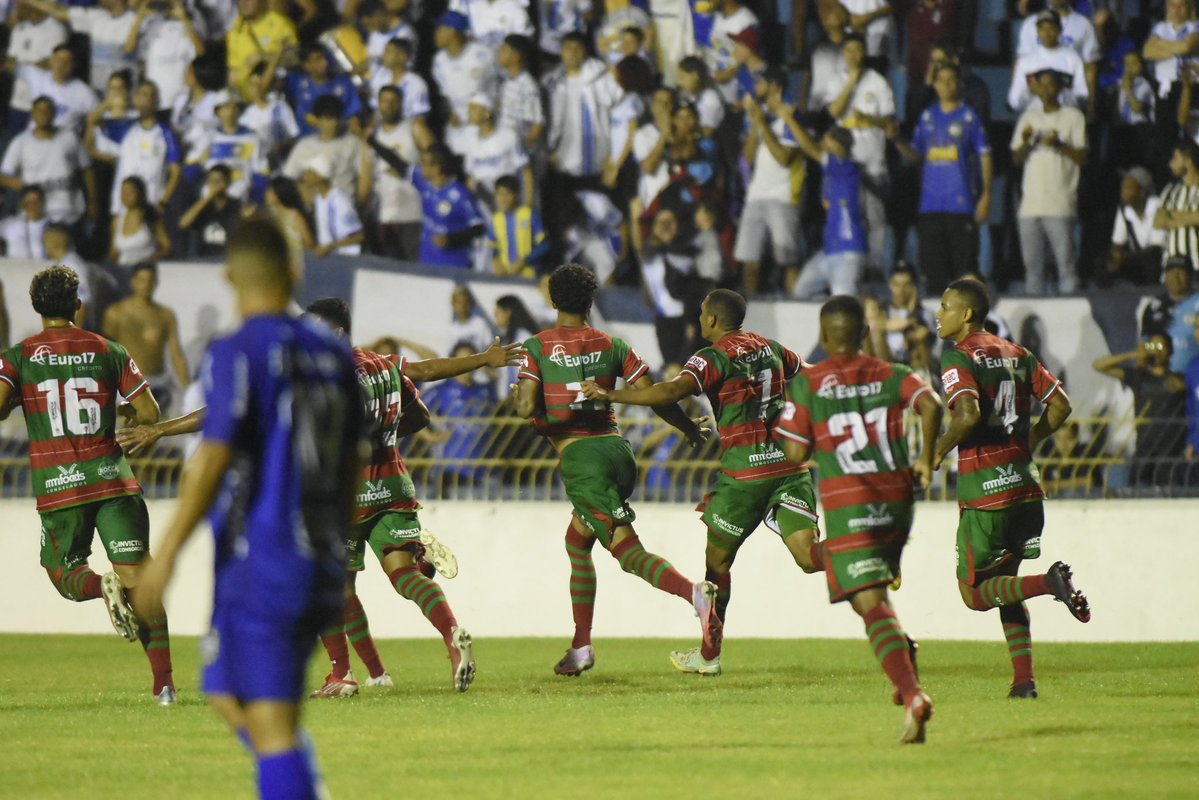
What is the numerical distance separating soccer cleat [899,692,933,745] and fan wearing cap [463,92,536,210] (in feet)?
36.6

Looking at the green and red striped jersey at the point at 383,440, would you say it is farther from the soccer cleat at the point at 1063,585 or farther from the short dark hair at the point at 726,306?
the soccer cleat at the point at 1063,585

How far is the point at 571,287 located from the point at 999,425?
2.71 metres

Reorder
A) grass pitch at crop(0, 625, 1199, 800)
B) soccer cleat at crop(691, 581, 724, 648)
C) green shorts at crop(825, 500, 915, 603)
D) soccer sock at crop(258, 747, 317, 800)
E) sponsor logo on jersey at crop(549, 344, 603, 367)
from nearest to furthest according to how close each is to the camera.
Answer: soccer sock at crop(258, 747, 317, 800), grass pitch at crop(0, 625, 1199, 800), green shorts at crop(825, 500, 915, 603), soccer cleat at crop(691, 581, 724, 648), sponsor logo on jersey at crop(549, 344, 603, 367)

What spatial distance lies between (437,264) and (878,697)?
9169 mm

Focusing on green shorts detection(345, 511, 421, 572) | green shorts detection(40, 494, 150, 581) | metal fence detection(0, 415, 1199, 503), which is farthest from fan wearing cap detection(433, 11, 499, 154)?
green shorts detection(40, 494, 150, 581)

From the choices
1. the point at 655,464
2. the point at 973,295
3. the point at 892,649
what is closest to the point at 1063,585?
the point at 973,295

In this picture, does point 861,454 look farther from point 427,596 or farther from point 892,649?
point 427,596

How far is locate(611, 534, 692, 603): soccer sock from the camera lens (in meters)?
10.2

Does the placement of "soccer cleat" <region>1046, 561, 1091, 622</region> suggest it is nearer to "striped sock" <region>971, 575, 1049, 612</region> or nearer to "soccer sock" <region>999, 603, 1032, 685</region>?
"striped sock" <region>971, 575, 1049, 612</region>

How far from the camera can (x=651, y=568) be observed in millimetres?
10320

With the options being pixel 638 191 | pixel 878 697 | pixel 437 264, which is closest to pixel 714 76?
pixel 638 191

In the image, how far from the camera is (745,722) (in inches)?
321

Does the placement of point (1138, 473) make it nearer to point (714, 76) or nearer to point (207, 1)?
point (714, 76)

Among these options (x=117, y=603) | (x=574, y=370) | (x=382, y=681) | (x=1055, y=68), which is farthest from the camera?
(x=1055, y=68)
